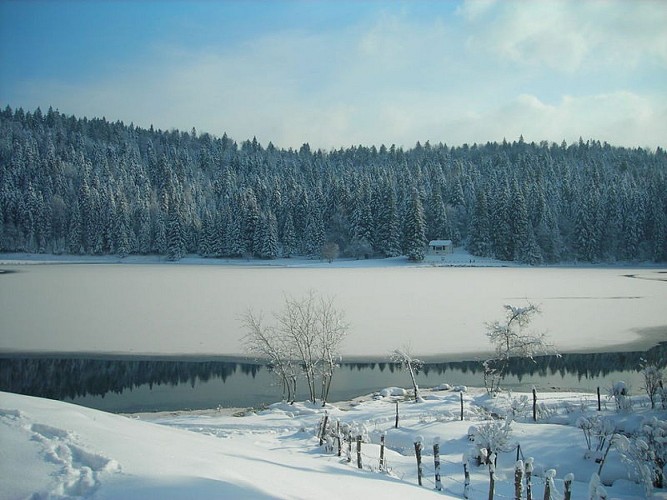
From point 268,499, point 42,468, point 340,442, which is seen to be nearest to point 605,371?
point 340,442

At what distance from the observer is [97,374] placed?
19703mm

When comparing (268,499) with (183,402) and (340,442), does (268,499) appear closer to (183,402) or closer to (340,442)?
(340,442)

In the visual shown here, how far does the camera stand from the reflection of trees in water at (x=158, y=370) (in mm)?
18438

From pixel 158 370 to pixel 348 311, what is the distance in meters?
13.2

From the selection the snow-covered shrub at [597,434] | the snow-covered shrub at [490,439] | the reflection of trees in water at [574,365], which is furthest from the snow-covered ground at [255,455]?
the reflection of trees in water at [574,365]

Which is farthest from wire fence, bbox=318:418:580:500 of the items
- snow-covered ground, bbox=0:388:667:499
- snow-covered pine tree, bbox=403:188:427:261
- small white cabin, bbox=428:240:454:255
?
small white cabin, bbox=428:240:454:255

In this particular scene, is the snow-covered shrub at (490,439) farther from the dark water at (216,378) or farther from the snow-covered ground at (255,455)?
the dark water at (216,378)

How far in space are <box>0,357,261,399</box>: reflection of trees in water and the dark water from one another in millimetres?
33

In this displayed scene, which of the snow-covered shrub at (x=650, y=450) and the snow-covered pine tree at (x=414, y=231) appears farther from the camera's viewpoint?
the snow-covered pine tree at (x=414, y=231)

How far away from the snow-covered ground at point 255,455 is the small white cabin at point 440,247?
61.7 meters

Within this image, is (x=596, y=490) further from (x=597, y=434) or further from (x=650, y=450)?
(x=597, y=434)

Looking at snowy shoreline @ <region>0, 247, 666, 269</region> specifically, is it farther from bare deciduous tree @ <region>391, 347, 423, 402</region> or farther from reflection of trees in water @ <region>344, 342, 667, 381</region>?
bare deciduous tree @ <region>391, 347, 423, 402</region>

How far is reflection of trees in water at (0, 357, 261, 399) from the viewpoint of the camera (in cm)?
1817

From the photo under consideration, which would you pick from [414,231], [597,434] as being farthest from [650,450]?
[414,231]
